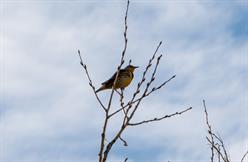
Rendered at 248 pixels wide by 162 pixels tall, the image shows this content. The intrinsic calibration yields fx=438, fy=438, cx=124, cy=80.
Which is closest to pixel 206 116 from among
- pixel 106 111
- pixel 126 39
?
pixel 126 39

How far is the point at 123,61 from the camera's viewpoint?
4.03 metres

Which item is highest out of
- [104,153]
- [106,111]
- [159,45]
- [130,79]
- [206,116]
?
[130,79]

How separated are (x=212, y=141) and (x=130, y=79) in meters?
5.15

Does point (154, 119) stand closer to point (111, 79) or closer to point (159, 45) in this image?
point (159, 45)

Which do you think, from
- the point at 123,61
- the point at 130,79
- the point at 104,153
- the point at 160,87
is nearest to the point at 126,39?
the point at 123,61

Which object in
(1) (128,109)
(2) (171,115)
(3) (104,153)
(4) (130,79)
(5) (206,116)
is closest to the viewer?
(3) (104,153)

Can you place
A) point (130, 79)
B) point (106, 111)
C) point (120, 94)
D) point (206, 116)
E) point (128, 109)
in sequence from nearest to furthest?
point (106, 111) → point (128, 109) → point (120, 94) → point (206, 116) → point (130, 79)

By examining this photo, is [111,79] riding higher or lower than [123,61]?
higher

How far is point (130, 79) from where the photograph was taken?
10.8 metres

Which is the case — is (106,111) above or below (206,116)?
below

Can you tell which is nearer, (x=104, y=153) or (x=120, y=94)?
(x=104, y=153)

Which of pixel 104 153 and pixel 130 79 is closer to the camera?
pixel 104 153

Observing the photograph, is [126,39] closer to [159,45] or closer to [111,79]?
[159,45]

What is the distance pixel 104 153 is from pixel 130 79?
24.7ft
